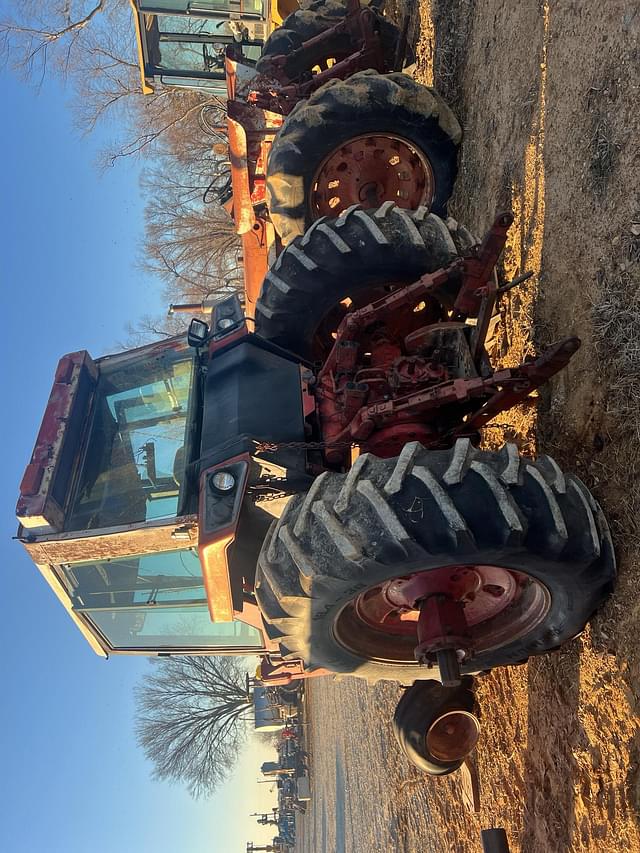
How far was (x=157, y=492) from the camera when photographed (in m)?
3.25

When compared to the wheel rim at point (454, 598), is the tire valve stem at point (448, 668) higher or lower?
lower

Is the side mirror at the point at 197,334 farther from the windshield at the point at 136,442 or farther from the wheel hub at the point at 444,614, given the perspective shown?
the wheel hub at the point at 444,614

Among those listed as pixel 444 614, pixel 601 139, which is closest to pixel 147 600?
pixel 444 614

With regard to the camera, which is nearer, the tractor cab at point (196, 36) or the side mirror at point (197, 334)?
the side mirror at point (197, 334)

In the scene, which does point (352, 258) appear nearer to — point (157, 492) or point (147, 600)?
point (157, 492)

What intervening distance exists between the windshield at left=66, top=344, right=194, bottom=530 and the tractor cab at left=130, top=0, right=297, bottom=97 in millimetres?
5312

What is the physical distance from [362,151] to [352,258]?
5.82ft

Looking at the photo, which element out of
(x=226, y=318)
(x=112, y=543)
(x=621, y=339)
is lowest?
(x=112, y=543)

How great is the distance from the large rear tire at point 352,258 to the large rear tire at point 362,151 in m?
1.26

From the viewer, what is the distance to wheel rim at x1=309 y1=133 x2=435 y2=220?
15.7 ft

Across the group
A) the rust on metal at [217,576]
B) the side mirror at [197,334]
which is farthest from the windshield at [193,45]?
the rust on metal at [217,576]

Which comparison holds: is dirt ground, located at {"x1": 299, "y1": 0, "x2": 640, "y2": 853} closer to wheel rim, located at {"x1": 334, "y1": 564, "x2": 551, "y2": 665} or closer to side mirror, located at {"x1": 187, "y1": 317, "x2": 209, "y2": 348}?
wheel rim, located at {"x1": 334, "y1": 564, "x2": 551, "y2": 665}

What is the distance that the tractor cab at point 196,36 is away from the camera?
24.6 feet

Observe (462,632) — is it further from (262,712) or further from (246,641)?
(262,712)
